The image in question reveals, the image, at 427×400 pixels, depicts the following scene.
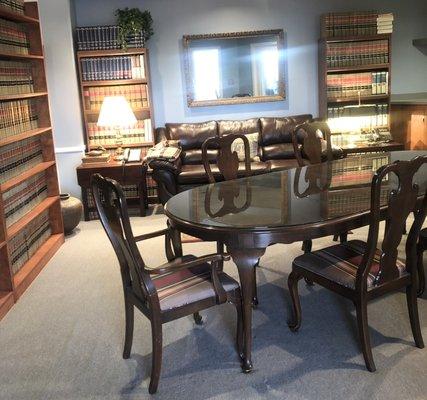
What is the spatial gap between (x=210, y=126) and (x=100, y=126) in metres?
1.22

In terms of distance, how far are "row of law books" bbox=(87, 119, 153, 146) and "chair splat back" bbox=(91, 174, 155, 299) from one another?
11.5ft

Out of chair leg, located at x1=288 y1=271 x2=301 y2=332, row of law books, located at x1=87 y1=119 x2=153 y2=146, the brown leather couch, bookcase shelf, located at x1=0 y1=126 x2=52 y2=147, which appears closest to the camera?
chair leg, located at x1=288 y1=271 x2=301 y2=332

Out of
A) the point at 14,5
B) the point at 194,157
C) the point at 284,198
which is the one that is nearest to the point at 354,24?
the point at 194,157

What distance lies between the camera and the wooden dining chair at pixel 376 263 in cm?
212

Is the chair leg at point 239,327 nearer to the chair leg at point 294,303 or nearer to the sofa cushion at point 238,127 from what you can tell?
the chair leg at point 294,303

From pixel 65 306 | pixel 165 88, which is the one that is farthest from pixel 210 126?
pixel 65 306

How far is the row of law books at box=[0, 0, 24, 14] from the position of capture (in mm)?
3559

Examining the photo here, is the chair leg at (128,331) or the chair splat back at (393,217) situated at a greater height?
the chair splat back at (393,217)

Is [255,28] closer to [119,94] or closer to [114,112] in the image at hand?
[119,94]

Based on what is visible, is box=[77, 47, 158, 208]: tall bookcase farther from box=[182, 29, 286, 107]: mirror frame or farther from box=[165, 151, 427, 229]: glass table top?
box=[165, 151, 427, 229]: glass table top

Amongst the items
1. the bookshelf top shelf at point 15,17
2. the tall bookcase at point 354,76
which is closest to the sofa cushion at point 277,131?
the tall bookcase at point 354,76

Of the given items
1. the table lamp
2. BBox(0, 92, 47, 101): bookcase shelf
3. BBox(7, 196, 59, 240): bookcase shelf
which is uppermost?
BBox(0, 92, 47, 101): bookcase shelf

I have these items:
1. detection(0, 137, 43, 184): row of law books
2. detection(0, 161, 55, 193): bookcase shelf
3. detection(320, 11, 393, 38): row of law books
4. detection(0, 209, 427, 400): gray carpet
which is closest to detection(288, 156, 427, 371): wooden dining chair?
detection(0, 209, 427, 400): gray carpet

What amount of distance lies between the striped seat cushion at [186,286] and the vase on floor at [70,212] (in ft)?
8.17
